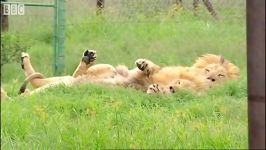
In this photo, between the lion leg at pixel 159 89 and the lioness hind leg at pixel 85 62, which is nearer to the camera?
the lion leg at pixel 159 89

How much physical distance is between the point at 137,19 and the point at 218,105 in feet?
8.88

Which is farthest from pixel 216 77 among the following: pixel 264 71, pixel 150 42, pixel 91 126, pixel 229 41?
pixel 264 71

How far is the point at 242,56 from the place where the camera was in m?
6.11

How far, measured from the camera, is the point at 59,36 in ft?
21.9

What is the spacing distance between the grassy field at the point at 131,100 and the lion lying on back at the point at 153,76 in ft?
0.49

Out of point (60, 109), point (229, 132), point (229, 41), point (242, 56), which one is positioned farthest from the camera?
point (229, 41)

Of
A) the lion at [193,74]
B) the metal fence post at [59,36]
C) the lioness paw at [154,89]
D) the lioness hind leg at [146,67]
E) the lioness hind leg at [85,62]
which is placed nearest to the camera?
the lioness paw at [154,89]

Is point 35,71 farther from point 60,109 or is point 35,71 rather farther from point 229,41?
point 229,41

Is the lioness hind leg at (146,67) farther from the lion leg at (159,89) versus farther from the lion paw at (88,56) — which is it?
the lion paw at (88,56)

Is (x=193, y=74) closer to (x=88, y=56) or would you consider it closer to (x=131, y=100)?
(x=131, y=100)

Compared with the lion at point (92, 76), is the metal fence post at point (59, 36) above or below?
above

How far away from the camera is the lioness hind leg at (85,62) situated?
5980 mm

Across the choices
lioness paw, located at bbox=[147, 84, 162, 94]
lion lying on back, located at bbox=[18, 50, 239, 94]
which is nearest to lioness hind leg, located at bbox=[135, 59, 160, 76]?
lion lying on back, located at bbox=[18, 50, 239, 94]

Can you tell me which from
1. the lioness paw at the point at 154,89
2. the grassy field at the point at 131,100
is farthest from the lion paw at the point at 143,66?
the grassy field at the point at 131,100
